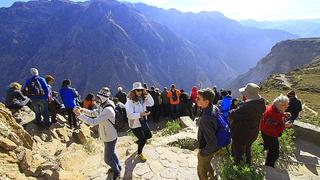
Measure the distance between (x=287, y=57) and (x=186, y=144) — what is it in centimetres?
13307

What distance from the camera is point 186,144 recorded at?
10.2 m

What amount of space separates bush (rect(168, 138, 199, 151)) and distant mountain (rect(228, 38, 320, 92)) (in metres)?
122

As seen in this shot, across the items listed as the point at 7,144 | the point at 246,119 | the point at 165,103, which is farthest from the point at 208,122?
the point at 165,103

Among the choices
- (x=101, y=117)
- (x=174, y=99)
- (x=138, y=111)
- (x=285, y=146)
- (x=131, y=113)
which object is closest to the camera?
(x=101, y=117)

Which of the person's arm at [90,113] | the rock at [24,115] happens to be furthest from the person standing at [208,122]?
the rock at [24,115]

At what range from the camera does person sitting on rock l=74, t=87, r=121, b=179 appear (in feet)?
23.1

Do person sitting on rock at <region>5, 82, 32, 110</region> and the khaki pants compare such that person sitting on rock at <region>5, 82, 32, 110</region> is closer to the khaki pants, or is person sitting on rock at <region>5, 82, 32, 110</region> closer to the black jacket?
the khaki pants

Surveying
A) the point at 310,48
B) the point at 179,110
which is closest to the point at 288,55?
the point at 310,48

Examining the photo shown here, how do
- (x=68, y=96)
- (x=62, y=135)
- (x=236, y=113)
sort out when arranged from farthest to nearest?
(x=68, y=96), (x=62, y=135), (x=236, y=113)

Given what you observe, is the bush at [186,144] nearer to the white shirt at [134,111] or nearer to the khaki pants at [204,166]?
the white shirt at [134,111]

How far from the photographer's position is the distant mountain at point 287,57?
12766 centimetres

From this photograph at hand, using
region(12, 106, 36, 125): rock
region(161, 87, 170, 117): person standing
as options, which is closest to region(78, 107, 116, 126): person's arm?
region(12, 106, 36, 125): rock

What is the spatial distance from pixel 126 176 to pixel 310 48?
13839 centimetres

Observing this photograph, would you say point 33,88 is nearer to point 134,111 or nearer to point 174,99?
point 134,111
